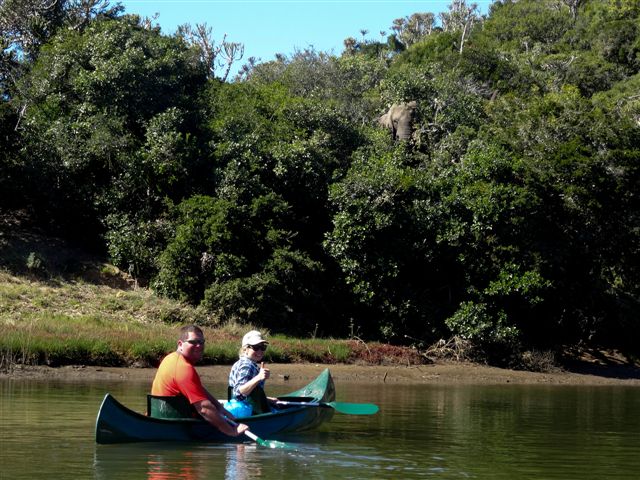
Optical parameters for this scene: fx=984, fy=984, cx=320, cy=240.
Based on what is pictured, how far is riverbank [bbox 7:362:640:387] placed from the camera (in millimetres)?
21641

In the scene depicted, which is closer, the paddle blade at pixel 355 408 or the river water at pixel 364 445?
the river water at pixel 364 445

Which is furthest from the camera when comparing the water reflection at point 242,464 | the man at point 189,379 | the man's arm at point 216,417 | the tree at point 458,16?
the tree at point 458,16

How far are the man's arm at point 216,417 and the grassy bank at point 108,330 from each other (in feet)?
31.0

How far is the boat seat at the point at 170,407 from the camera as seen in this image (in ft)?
43.2

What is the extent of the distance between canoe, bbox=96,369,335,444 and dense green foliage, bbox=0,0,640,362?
41.0 feet

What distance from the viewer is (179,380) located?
42.8 ft

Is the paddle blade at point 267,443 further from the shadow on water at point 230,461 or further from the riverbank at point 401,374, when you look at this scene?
the riverbank at point 401,374

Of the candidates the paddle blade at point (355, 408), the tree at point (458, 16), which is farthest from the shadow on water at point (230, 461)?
the tree at point (458, 16)

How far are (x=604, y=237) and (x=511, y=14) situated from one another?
41.9 meters

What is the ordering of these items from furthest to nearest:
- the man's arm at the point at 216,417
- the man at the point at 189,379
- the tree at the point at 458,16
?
the tree at the point at 458,16 → the man's arm at the point at 216,417 → the man at the point at 189,379

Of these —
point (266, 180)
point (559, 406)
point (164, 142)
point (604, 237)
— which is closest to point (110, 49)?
point (164, 142)

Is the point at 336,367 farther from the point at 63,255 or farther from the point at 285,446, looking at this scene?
the point at 285,446

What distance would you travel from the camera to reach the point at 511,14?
6906 centimetres

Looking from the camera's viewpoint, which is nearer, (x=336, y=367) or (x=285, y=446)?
(x=285, y=446)
